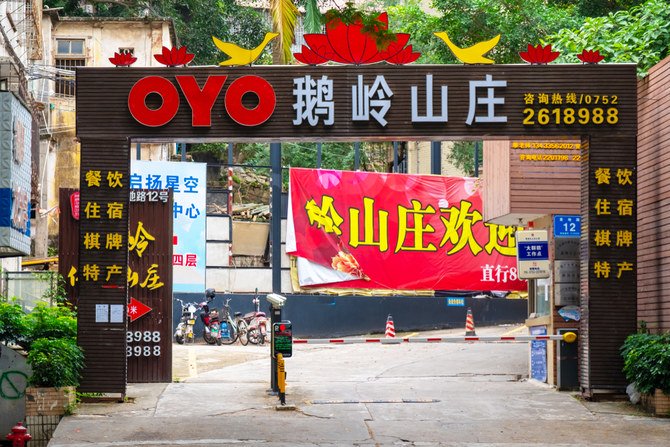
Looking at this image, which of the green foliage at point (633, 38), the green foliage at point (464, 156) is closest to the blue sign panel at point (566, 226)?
the green foliage at point (633, 38)

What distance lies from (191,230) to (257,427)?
52.0 feet

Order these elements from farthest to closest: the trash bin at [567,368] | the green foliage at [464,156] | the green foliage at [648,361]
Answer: the green foliage at [464,156] → the trash bin at [567,368] → the green foliage at [648,361]

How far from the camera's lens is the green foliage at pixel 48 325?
15.3 meters

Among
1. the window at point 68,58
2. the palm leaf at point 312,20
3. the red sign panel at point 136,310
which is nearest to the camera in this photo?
the palm leaf at point 312,20

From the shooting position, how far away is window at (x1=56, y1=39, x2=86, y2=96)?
1320 inches

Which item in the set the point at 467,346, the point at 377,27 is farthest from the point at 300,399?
the point at 467,346

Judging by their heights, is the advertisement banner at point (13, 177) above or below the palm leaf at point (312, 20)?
below

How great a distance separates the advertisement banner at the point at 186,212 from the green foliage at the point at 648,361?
624 inches

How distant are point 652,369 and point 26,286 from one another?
1222 cm

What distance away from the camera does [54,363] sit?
14.2 meters

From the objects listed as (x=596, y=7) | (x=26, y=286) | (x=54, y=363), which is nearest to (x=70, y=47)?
(x=26, y=286)

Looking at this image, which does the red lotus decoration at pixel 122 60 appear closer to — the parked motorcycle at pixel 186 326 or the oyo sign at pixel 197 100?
the oyo sign at pixel 197 100

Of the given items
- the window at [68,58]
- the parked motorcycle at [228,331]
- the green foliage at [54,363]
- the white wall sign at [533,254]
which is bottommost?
the parked motorcycle at [228,331]

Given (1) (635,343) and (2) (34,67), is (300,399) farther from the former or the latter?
(2) (34,67)
